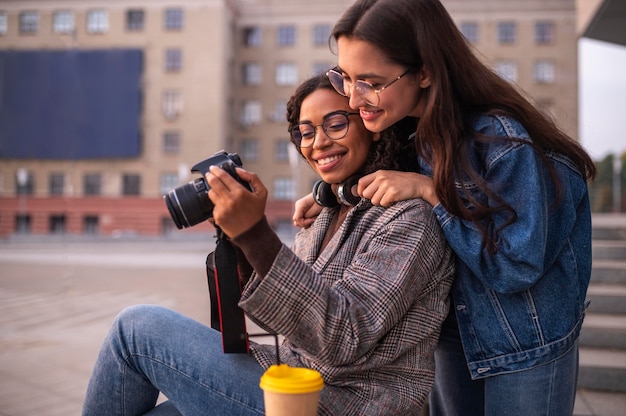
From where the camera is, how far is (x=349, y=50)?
1675 mm

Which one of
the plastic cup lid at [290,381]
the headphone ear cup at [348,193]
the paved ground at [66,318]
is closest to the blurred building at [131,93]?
the paved ground at [66,318]

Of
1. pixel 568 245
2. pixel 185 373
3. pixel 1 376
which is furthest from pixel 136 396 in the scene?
pixel 1 376

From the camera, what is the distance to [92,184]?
3528 centimetres

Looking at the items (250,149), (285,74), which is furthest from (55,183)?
(285,74)

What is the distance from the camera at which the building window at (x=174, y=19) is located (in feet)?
116

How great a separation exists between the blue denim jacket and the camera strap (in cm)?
59

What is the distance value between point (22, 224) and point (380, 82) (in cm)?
3897

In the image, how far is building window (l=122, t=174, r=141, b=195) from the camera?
35.0 m

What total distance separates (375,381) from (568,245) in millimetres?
716

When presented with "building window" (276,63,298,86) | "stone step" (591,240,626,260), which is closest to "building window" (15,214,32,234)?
"building window" (276,63,298,86)

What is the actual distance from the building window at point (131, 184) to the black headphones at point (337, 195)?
34566 mm

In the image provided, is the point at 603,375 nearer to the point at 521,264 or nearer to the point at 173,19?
the point at 521,264

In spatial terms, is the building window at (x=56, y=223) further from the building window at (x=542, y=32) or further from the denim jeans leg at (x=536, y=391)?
the denim jeans leg at (x=536, y=391)

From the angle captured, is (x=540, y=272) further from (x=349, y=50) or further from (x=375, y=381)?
(x=349, y=50)
